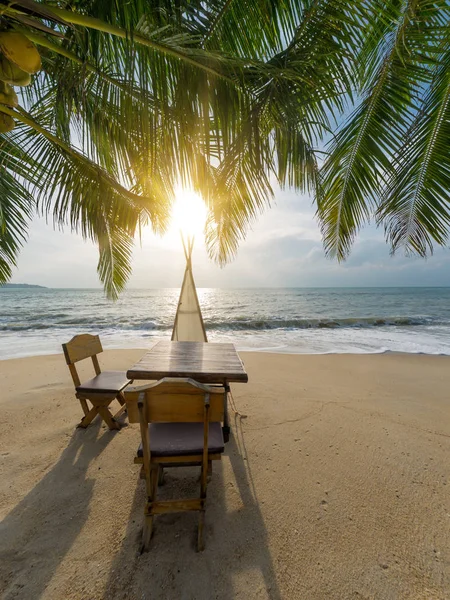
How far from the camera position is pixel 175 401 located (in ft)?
4.20

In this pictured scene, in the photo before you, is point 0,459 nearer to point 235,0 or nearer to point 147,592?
point 147,592

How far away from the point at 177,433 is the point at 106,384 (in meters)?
1.17

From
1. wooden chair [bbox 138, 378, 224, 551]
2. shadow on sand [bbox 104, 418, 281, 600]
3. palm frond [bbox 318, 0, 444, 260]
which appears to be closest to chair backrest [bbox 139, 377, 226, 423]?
wooden chair [bbox 138, 378, 224, 551]

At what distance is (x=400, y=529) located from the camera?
1.57 m

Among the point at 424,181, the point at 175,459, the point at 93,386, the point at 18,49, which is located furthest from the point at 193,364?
the point at 424,181

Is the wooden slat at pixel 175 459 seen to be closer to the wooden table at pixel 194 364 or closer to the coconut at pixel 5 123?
the wooden table at pixel 194 364

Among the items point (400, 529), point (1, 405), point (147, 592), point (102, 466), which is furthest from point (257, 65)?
point (1, 405)

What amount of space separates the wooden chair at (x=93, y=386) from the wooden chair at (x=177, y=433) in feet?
2.91

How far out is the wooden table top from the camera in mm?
1926

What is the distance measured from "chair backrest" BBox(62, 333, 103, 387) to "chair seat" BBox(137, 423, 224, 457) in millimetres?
1131

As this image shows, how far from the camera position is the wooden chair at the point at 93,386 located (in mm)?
2383

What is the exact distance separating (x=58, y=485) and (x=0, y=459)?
0.69 m

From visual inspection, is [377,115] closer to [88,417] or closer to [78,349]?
[78,349]

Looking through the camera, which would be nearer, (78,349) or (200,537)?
(200,537)
